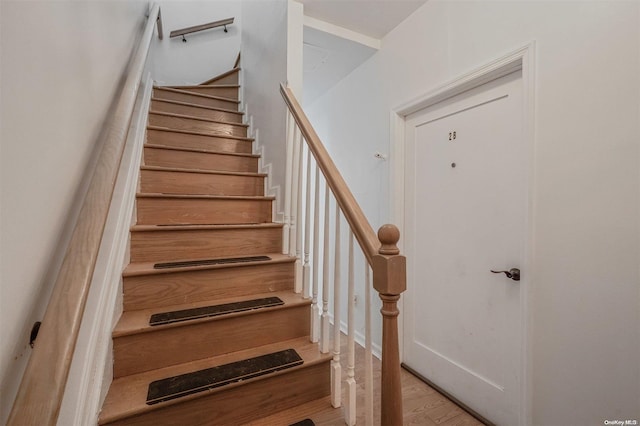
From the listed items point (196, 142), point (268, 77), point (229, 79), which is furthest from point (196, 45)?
point (196, 142)

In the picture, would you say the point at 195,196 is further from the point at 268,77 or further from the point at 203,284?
the point at 268,77

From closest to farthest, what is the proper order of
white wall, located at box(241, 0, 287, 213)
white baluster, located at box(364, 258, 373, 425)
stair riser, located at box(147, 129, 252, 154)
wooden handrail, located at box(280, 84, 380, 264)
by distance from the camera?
wooden handrail, located at box(280, 84, 380, 264)
white baluster, located at box(364, 258, 373, 425)
white wall, located at box(241, 0, 287, 213)
stair riser, located at box(147, 129, 252, 154)

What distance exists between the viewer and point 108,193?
758 millimetres

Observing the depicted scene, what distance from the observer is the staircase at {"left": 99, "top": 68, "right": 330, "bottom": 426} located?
1068mm

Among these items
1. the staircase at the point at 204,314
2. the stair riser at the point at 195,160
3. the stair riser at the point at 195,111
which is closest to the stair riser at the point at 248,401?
the staircase at the point at 204,314

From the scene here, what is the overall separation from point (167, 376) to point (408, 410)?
1.40 m

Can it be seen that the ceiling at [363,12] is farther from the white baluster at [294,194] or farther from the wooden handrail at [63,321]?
the wooden handrail at [63,321]

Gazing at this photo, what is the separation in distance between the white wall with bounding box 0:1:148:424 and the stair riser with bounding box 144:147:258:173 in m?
1.05

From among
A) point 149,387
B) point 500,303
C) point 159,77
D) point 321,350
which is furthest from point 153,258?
point 159,77

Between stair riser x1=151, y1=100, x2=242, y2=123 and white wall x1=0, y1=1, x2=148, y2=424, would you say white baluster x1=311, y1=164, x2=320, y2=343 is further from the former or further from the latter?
stair riser x1=151, y1=100, x2=242, y2=123

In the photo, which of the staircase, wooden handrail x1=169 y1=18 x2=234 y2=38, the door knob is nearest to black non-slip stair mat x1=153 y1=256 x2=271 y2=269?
the staircase

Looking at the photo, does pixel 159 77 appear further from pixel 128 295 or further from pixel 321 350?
pixel 321 350

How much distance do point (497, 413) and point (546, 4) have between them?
83.6 inches

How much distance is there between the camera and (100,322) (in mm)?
977
